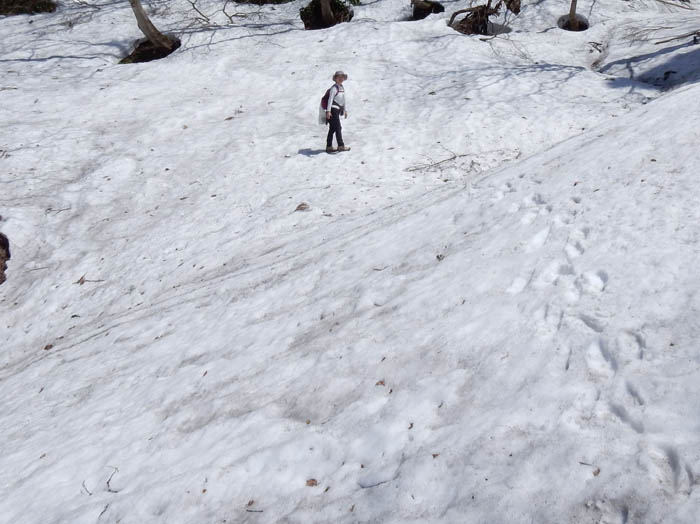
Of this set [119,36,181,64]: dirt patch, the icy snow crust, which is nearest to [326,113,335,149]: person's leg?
the icy snow crust

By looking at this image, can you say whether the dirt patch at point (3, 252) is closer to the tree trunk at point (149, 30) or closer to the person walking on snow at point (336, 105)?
the person walking on snow at point (336, 105)

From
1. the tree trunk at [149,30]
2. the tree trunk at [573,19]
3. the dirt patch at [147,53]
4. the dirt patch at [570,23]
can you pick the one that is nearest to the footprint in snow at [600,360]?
the tree trunk at [573,19]

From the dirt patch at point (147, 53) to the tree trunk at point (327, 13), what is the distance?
530 cm

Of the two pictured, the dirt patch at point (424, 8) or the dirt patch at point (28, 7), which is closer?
the dirt patch at point (424, 8)

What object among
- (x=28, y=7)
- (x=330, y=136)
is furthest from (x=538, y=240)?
(x=28, y=7)

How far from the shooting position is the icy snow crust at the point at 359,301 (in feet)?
→ 10.8

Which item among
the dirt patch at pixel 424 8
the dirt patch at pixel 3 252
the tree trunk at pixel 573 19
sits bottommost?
the dirt patch at pixel 3 252

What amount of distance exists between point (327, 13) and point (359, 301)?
1526 centimetres

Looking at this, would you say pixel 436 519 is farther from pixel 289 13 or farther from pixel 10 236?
pixel 289 13

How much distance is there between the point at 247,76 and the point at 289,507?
1353 centimetres

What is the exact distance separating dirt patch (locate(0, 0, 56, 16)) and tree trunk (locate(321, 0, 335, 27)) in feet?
35.4

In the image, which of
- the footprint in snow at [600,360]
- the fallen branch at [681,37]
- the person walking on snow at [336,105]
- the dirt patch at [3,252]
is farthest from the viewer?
the fallen branch at [681,37]

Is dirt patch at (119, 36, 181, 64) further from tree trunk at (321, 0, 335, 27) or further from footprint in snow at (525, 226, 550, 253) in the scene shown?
footprint in snow at (525, 226, 550, 253)

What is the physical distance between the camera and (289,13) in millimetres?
19125
